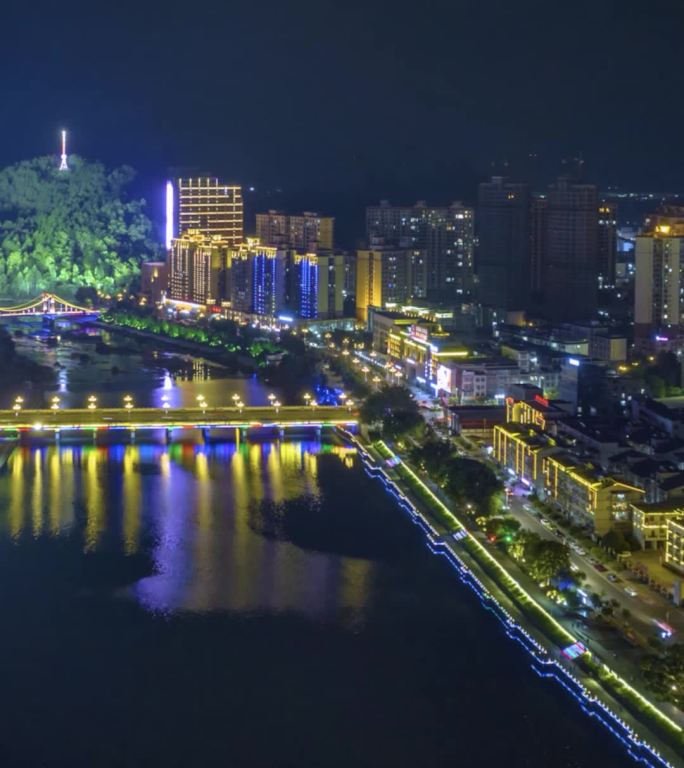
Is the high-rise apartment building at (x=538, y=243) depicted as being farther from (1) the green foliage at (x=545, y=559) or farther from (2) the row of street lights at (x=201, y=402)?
(1) the green foliage at (x=545, y=559)

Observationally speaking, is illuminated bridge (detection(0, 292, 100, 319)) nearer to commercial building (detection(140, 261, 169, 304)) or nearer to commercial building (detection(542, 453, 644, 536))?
commercial building (detection(140, 261, 169, 304))

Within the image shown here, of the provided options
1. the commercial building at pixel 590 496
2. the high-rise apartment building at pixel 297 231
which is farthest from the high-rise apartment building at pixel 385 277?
the commercial building at pixel 590 496

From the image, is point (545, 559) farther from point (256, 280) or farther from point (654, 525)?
point (256, 280)

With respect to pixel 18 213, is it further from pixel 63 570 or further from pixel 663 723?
pixel 663 723

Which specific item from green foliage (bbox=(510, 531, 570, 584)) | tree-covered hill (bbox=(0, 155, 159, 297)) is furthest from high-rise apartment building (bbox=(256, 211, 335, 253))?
green foliage (bbox=(510, 531, 570, 584))

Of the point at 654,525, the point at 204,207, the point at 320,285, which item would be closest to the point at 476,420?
the point at 654,525

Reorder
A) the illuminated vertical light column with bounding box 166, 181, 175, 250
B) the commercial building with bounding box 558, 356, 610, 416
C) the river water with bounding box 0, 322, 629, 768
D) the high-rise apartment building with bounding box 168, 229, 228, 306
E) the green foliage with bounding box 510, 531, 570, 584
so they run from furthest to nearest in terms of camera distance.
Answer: the illuminated vertical light column with bounding box 166, 181, 175, 250 → the high-rise apartment building with bounding box 168, 229, 228, 306 → the commercial building with bounding box 558, 356, 610, 416 → the green foliage with bounding box 510, 531, 570, 584 → the river water with bounding box 0, 322, 629, 768

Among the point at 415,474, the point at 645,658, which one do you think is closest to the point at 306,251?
the point at 415,474
